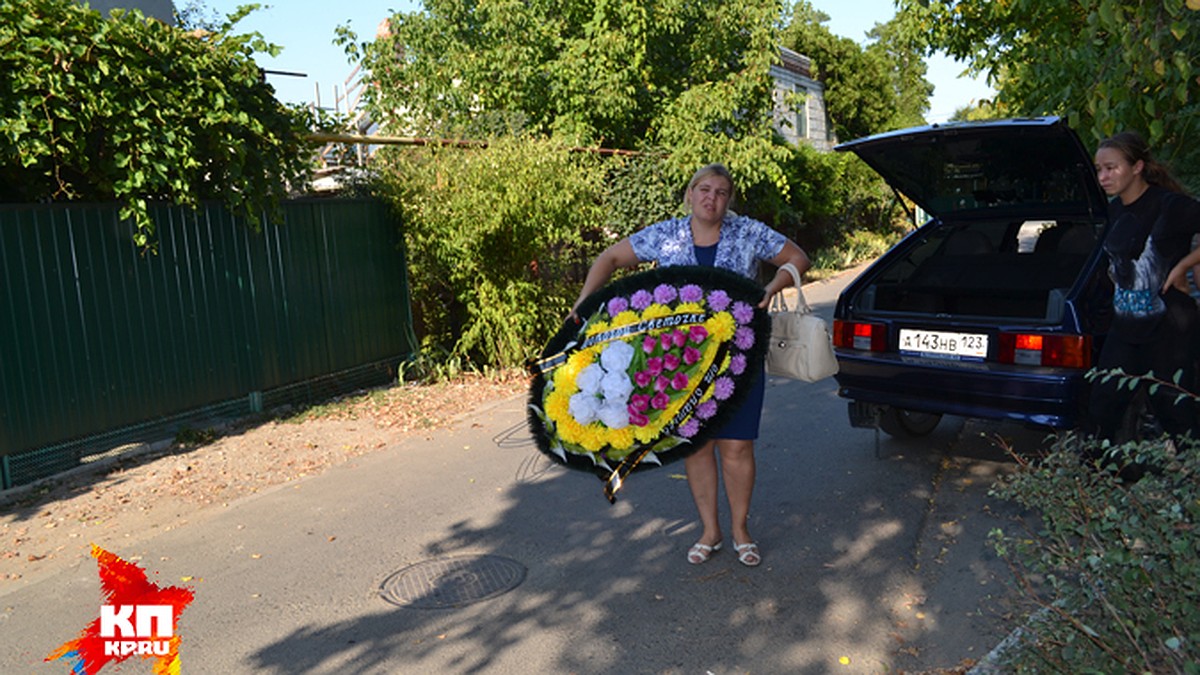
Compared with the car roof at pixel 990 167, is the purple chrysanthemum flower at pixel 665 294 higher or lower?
lower

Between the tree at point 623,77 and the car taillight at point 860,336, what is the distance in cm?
902

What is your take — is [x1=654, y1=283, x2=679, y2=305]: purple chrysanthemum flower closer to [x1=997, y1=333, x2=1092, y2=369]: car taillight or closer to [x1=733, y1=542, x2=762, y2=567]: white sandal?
[x1=733, y1=542, x2=762, y2=567]: white sandal

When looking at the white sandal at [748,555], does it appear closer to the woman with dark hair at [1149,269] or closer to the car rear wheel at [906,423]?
the woman with dark hair at [1149,269]

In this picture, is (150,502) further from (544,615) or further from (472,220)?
(472,220)

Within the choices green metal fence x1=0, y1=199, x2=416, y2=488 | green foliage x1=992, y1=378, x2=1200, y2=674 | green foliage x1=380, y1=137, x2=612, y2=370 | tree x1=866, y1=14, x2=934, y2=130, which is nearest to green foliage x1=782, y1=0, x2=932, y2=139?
tree x1=866, y1=14, x2=934, y2=130

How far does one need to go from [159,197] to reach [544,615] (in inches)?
216

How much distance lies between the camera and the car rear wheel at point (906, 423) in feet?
22.1

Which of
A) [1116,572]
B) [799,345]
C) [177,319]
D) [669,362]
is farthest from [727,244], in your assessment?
[177,319]

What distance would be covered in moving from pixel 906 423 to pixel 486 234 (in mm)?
4836

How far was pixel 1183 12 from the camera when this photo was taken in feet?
15.1

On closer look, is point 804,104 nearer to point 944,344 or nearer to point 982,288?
point 982,288

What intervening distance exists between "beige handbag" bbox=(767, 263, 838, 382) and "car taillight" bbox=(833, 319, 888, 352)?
1.68 meters

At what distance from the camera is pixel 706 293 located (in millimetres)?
4293

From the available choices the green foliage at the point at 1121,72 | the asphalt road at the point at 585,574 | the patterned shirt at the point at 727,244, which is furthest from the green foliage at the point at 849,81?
the patterned shirt at the point at 727,244
